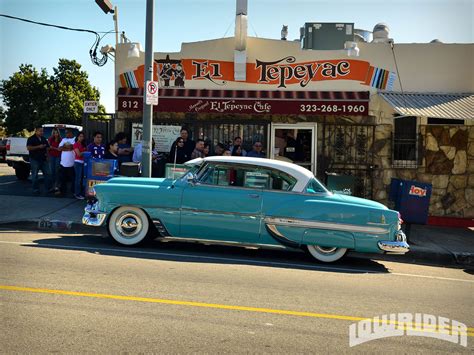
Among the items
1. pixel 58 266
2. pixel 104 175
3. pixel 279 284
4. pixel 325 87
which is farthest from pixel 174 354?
pixel 325 87

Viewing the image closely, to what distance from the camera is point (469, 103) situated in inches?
465

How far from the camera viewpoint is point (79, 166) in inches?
478

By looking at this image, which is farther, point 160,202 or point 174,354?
point 160,202

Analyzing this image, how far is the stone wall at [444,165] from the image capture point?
12539 mm

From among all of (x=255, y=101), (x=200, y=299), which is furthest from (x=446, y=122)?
(x=200, y=299)

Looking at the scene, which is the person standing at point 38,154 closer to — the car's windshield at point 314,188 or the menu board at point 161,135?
the menu board at point 161,135

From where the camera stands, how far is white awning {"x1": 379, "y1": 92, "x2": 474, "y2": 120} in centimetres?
1090

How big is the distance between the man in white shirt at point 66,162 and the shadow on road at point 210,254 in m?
4.05

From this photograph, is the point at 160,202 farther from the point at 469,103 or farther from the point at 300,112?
the point at 469,103

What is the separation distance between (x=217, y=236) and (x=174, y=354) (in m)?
4.01

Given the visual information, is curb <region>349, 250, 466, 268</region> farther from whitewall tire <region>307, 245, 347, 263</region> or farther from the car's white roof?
the car's white roof

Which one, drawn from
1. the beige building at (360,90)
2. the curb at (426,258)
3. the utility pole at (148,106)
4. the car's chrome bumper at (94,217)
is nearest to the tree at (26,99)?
the beige building at (360,90)

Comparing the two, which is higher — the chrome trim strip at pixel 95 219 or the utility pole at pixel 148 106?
the utility pole at pixel 148 106

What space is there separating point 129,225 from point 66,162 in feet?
16.9
